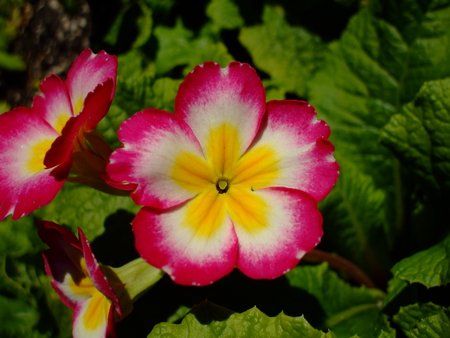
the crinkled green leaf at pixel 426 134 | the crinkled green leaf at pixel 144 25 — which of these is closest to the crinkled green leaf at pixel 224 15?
the crinkled green leaf at pixel 144 25

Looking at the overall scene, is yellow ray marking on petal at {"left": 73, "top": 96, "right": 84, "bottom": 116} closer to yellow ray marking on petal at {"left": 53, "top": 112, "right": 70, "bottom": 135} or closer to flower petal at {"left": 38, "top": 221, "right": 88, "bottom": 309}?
yellow ray marking on petal at {"left": 53, "top": 112, "right": 70, "bottom": 135}

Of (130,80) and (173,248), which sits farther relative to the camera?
(130,80)

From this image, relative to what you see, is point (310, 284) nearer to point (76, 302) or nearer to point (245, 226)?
point (245, 226)

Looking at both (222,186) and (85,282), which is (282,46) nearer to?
(222,186)

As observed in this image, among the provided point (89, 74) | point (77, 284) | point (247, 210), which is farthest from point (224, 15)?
point (77, 284)

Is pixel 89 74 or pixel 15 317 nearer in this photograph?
pixel 89 74

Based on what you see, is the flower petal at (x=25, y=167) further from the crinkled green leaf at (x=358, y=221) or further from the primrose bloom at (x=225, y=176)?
the crinkled green leaf at (x=358, y=221)

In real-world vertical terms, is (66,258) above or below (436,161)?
below

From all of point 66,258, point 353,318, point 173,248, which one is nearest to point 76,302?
point 66,258
